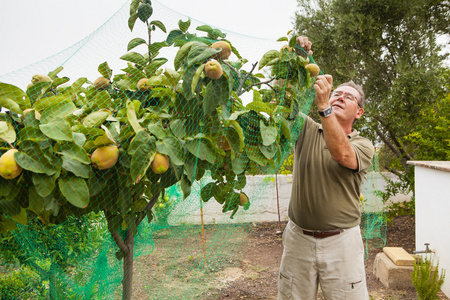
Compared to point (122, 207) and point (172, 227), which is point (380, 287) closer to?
point (172, 227)

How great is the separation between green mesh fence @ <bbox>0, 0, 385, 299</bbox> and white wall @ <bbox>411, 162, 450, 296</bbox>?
6.83ft

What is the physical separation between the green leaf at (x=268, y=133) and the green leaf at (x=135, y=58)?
0.50 m

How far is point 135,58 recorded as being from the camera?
1.31 m

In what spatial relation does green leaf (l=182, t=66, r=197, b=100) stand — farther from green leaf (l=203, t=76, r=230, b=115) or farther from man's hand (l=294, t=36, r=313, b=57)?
man's hand (l=294, t=36, r=313, b=57)

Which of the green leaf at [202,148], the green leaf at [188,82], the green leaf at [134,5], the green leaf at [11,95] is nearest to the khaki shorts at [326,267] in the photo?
the green leaf at [202,148]

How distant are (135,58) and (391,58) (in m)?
4.85

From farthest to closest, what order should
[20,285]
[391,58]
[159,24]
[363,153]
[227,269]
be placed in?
[391,58] < [227,269] < [20,285] < [363,153] < [159,24]

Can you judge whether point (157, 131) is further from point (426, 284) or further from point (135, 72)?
point (426, 284)

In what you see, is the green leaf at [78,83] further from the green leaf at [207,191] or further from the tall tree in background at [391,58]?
the tall tree in background at [391,58]

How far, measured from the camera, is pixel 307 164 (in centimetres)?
179

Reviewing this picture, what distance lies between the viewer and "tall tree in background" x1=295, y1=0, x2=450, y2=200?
15.5 ft

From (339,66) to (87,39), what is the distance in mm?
4278

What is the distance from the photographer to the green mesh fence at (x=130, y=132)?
92 centimetres

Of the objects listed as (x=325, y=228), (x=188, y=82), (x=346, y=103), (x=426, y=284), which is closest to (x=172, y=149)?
(x=188, y=82)
